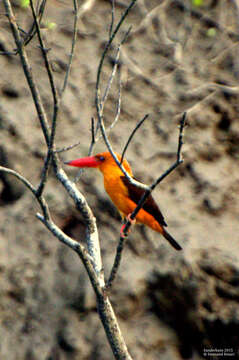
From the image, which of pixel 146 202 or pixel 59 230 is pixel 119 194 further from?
pixel 59 230

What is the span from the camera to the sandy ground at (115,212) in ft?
9.56

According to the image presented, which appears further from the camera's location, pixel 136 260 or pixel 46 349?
pixel 136 260

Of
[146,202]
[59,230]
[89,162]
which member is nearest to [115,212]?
[146,202]

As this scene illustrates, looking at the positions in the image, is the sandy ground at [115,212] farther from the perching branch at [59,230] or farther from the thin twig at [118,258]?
the thin twig at [118,258]

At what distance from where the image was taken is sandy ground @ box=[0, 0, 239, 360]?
2914 millimetres

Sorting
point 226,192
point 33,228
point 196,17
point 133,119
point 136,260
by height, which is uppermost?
point 196,17

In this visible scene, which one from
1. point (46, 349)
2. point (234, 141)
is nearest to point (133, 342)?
point (46, 349)

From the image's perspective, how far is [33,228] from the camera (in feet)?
10.4

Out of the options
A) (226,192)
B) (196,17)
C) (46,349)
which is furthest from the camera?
(196,17)

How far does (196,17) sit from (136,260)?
299cm

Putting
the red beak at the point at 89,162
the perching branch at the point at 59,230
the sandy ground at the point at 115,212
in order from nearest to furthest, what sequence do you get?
the perching branch at the point at 59,230, the red beak at the point at 89,162, the sandy ground at the point at 115,212

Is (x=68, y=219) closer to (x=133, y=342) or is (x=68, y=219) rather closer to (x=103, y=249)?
(x=103, y=249)

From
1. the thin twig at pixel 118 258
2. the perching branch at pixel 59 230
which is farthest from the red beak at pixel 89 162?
the thin twig at pixel 118 258

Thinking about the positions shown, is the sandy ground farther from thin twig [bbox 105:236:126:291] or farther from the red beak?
thin twig [bbox 105:236:126:291]
